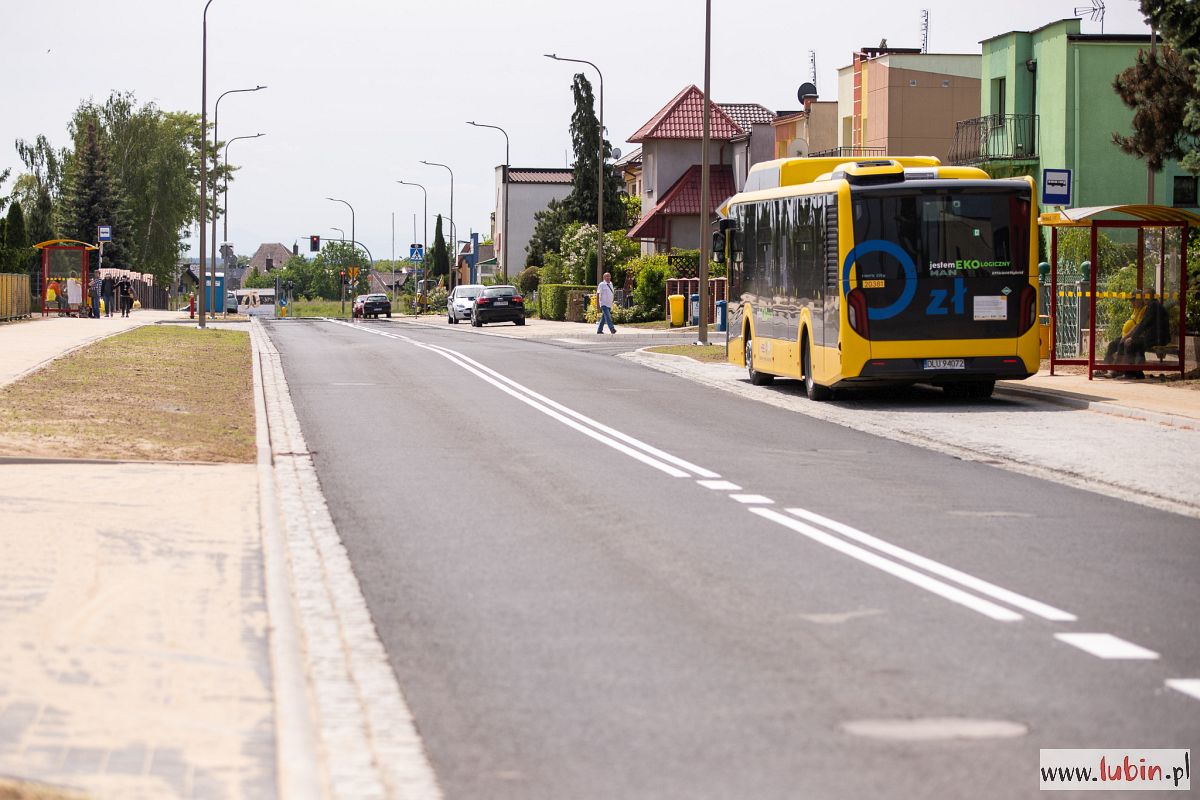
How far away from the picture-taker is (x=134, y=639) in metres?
7.07

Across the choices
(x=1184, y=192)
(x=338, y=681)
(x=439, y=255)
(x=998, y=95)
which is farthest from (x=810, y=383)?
(x=439, y=255)

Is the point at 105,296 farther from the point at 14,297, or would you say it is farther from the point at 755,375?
the point at 755,375

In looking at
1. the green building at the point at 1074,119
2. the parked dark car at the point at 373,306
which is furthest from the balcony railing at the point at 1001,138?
the parked dark car at the point at 373,306

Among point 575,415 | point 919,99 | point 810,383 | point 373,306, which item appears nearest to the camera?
point 575,415

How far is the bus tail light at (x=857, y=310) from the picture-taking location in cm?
2117

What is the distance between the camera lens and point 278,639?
7.16 m

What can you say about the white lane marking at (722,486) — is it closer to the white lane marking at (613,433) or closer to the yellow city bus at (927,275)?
the white lane marking at (613,433)

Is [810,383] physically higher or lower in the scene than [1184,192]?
lower

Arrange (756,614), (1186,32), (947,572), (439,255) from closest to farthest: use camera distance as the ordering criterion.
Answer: (756,614), (947,572), (1186,32), (439,255)

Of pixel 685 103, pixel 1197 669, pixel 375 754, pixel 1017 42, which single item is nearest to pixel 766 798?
pixel 375 754

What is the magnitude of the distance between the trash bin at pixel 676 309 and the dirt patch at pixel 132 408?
24044 mm

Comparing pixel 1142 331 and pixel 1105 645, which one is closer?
pixel 1105 645

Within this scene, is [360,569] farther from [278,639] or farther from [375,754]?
[375,754]

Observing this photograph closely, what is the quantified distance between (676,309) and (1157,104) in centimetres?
2496
